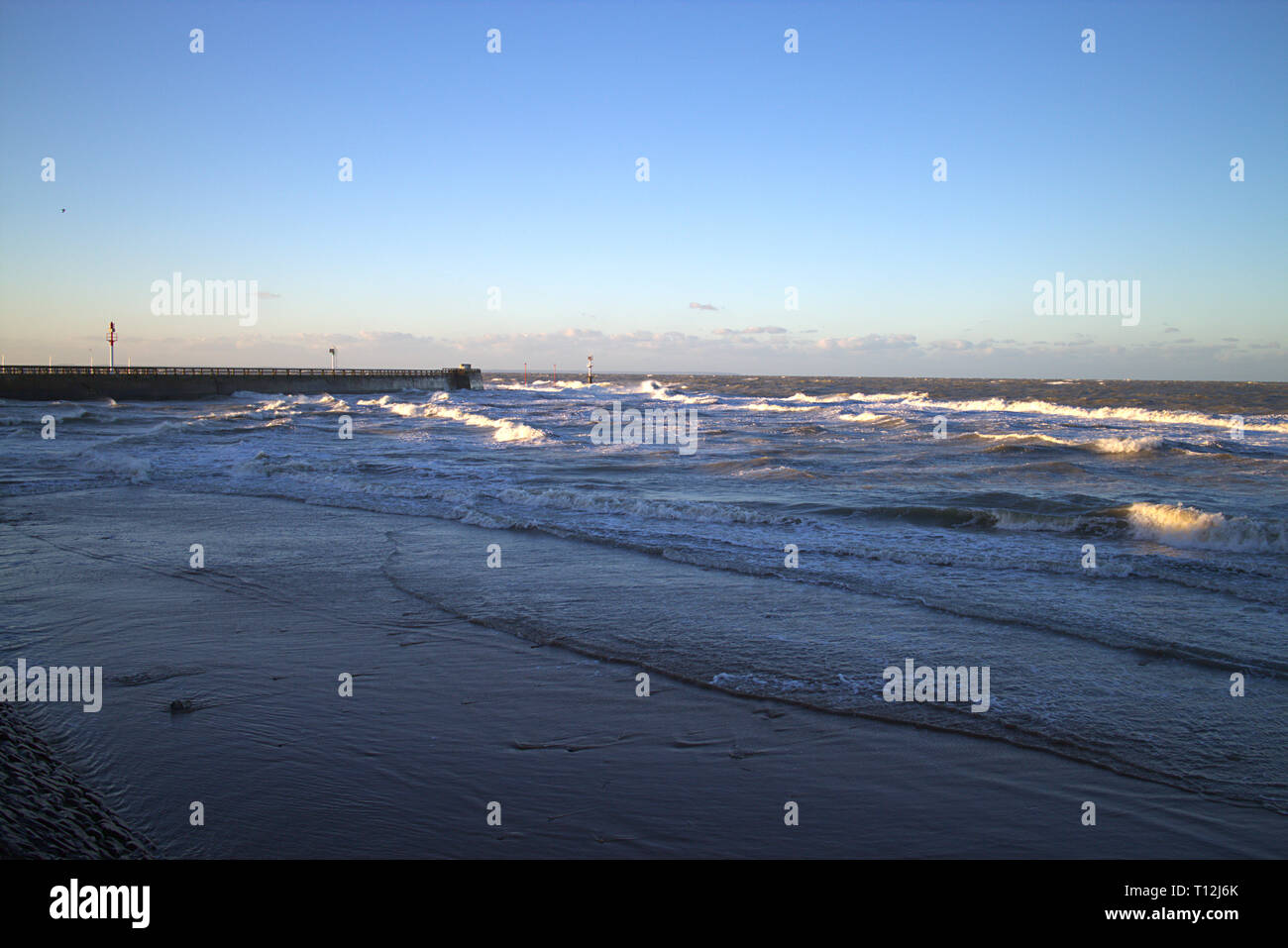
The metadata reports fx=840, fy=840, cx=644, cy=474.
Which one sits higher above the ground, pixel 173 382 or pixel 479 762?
pixel 173 382

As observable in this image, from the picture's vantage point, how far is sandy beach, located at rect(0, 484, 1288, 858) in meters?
3.95

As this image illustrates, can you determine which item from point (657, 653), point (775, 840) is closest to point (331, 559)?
point (657, 653)

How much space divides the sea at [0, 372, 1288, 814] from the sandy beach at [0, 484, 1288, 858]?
424 millimetres

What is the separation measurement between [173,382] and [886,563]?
A: 211 feet

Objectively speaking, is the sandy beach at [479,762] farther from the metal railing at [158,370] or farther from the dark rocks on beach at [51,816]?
the metal railing at [158,370]

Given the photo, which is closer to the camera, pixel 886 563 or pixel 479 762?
pixel 479 762

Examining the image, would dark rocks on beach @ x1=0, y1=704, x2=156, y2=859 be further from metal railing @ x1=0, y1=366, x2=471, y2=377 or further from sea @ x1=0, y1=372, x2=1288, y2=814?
metal railing @ x1=0, y1=366, x2=471, y2=377

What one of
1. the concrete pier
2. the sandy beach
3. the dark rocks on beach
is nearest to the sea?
the sandy beach

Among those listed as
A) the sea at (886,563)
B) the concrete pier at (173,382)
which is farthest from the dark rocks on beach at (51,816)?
the concrete pier at (173,382)

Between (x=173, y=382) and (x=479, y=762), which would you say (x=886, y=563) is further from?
(x=173, y=382)

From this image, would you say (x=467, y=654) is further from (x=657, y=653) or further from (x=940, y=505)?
(x=940, y=505)

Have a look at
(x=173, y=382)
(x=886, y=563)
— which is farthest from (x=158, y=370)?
(x=886, y=563)

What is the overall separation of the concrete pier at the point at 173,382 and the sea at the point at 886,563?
110 ft

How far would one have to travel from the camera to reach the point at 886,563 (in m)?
10.8
